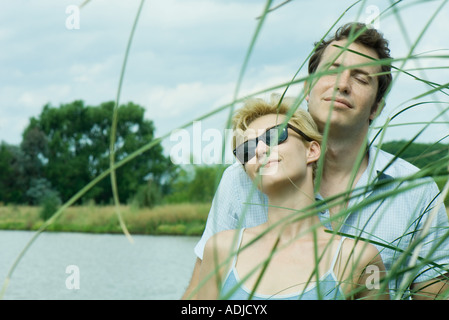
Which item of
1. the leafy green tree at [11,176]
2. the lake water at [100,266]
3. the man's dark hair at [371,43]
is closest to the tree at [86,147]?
the leafy green tree at [11,176]

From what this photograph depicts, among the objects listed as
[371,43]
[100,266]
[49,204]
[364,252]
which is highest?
[49,204]

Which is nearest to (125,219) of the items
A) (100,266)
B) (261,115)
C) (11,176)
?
(100,266)

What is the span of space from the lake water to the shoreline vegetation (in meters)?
0.35

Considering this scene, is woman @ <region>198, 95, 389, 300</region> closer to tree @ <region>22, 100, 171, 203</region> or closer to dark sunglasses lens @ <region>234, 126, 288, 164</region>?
dark sunglasses lens @ <region>234, 126, 288, 164</region>

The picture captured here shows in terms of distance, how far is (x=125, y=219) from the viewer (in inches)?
829

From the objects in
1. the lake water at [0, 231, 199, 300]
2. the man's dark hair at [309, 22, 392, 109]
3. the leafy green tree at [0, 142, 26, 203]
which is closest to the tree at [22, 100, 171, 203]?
the leafy green tree at [0, 142, 26, 203]

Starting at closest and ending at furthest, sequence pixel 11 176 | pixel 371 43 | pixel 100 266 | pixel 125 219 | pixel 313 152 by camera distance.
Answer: pixel 313 152 → pixel 371 43 → pixel 100 266 → pixel 125 219 → pixel 11 176

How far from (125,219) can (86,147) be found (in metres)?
5.61

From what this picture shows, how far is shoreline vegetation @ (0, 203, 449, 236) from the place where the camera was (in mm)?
20625

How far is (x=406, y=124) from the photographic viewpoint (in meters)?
0.67

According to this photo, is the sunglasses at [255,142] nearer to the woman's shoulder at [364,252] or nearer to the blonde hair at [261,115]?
the blonde hair at [261,115]

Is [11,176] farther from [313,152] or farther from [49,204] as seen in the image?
[313,152]
